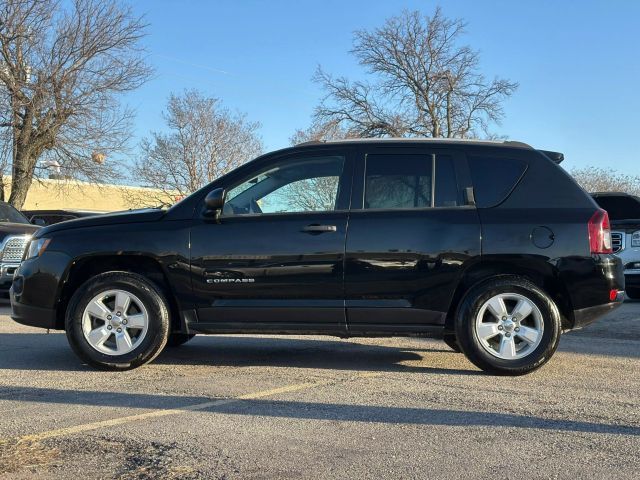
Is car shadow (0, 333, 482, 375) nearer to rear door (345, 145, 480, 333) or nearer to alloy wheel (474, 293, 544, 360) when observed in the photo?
alloy wheel (474, 293, 544, 360)

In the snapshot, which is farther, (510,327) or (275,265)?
(275,265)

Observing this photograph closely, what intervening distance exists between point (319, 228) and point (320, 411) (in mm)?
1690

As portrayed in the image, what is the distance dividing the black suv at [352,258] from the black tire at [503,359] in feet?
0.04

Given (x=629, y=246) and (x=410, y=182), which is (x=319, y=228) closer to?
(x=410, y=182)

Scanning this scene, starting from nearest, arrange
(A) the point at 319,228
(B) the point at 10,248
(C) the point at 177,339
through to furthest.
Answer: (A) the point at 319,228
(C) the point at 177,339
(B) the point at 10,248

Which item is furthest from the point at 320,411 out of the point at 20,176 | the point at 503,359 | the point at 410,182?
the point at 20,176

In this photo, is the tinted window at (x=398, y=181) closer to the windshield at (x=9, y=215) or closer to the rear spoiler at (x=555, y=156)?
the rear spoiler at (x=555, y=156)

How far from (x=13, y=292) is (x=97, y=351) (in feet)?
3.58

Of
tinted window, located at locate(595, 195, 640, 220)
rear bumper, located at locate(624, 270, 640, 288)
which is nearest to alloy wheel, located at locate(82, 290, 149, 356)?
rear bumper, located at locate(624, 270, 640, 288)

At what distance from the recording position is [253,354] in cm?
677

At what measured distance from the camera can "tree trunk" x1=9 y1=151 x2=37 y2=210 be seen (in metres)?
25.2

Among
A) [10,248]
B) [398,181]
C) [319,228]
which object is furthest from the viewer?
[10,248]

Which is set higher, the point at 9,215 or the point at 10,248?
the point at 9,215

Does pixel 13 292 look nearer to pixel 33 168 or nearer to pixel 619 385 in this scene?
pixel 619 385
